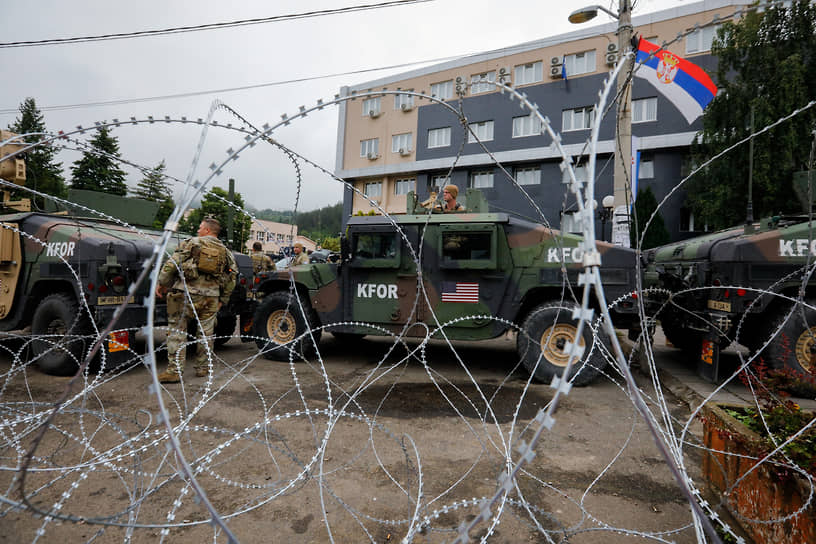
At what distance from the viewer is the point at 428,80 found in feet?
79.3

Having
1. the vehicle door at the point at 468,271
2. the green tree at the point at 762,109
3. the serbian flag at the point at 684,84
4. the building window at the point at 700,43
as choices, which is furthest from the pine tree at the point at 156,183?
the building window at the point at 700,43

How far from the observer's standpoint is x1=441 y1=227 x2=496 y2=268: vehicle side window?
4984 mm

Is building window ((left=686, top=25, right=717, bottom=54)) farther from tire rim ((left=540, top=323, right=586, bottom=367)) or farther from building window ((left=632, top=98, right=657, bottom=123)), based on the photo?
tire rim ((left=540, top=323, right=586, bottom=367))

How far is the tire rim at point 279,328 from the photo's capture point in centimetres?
583

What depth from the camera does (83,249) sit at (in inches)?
182

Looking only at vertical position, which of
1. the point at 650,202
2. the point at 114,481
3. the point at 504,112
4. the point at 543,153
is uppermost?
the point at 504,112

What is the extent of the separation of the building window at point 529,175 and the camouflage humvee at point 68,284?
1876 centimetres

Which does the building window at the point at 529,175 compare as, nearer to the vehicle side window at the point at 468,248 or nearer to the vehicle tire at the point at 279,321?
the vehicle side window at the point at 468,248

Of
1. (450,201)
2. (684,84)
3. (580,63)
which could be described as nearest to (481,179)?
(580,63)

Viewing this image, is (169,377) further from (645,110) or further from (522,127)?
(645,110)

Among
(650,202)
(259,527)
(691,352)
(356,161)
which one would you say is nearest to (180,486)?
(259,527)

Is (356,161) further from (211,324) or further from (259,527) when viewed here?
(259,527)

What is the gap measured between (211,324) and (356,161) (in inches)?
894

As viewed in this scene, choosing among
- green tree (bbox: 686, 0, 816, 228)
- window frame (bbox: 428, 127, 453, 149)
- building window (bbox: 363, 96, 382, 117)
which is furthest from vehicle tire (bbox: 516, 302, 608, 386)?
building window (bbox: 363, 96, 382, 117)
